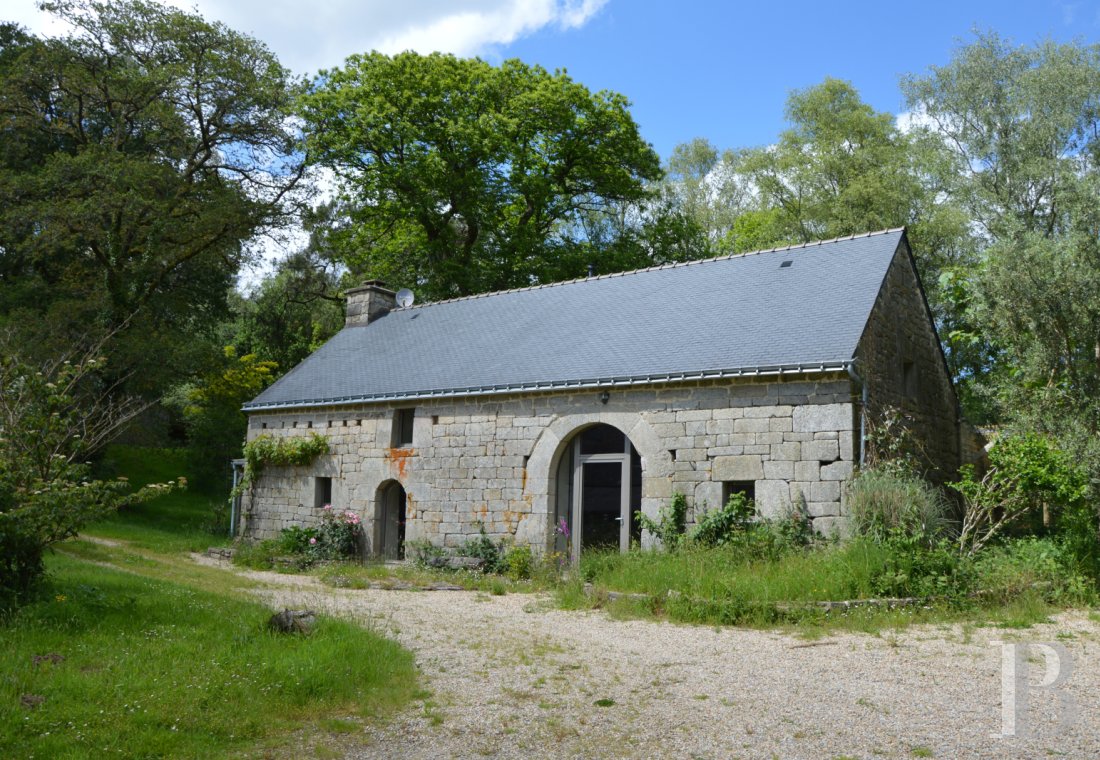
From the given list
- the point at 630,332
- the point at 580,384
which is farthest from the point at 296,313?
the point at 580,384

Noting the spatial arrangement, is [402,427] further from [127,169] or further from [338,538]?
[127,169]

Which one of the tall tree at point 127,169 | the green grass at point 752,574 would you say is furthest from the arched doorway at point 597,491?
the tall tree at point 127,169

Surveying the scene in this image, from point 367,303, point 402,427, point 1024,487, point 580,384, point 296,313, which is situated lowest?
point 1024,487

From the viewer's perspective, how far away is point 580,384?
12.6 m

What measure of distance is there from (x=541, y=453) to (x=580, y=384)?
1.28 m

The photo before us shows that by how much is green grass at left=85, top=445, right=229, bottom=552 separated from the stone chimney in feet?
18.5

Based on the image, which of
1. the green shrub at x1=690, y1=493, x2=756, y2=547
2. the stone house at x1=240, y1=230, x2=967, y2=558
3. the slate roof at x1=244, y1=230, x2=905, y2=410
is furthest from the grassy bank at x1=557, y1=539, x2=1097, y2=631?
the slate roof at x1=244, y1=230, x2=905, y2=410

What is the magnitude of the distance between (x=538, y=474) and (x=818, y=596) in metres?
5.27

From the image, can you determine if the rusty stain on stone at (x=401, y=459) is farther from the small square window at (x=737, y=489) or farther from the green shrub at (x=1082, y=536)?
the green shrub at (x=1082, y=536)

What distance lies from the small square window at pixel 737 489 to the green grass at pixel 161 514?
33.3 ft

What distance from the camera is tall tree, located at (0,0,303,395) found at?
1859cm

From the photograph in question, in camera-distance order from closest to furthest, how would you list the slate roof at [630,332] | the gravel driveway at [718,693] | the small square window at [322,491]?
the gravel driveway at [718,693], the slate roof at [630,332], the small square window at [322,491]

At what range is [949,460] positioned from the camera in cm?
1456

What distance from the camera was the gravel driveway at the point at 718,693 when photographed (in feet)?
Result: 15.5
